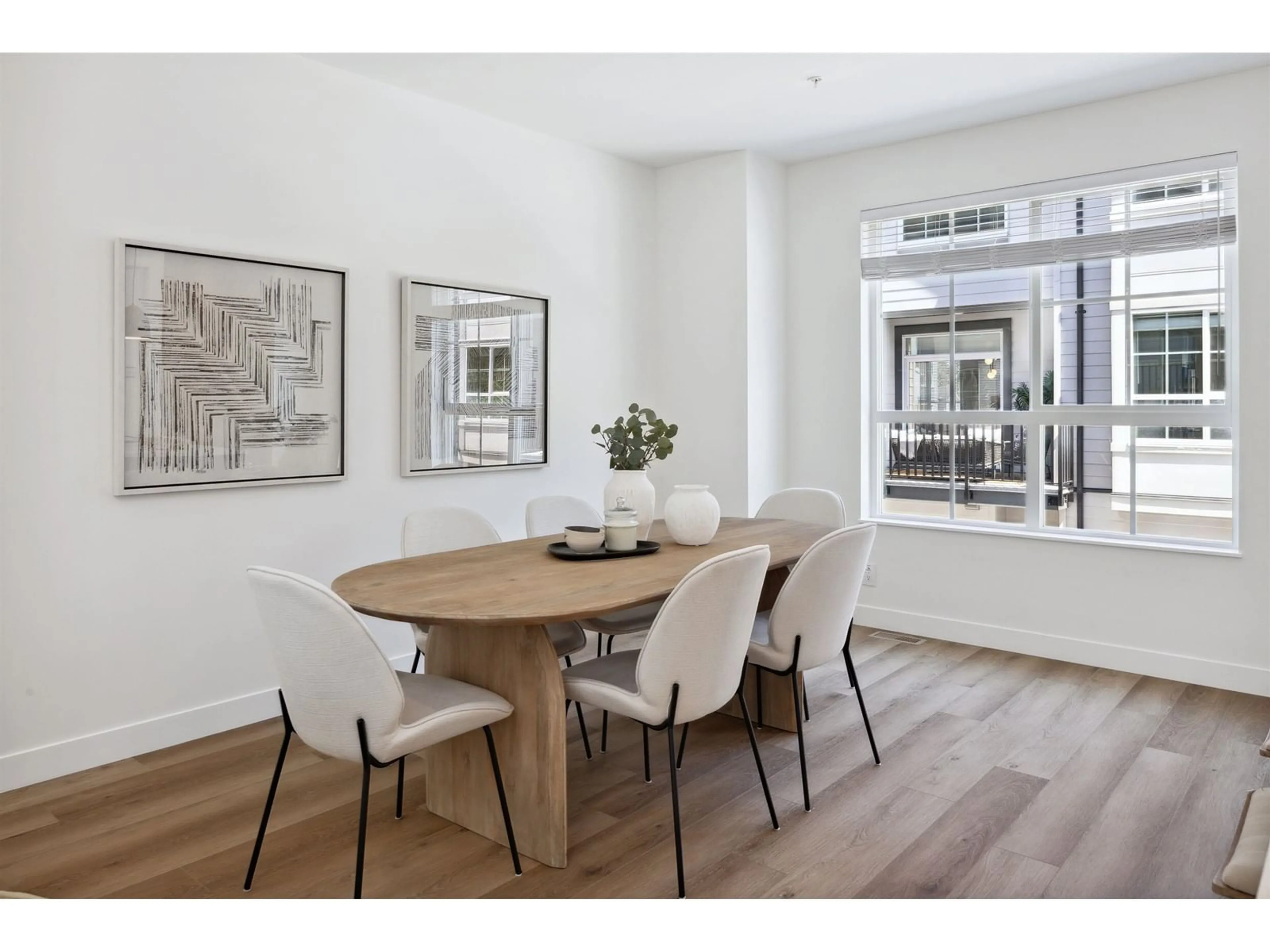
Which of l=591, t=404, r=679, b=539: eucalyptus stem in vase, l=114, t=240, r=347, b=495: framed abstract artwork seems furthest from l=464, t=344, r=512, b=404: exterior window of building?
l=591, t=404, r=679, b=539: eucalyptus stem in vase

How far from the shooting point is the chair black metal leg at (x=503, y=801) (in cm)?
227

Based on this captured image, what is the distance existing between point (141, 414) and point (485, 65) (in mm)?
1828

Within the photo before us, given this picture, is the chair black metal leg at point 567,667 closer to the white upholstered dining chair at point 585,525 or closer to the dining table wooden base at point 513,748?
the dining table wooden base at point 513,748

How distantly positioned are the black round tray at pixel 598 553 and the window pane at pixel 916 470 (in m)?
2.23

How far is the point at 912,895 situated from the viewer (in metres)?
2.16

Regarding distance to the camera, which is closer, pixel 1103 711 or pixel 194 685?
pixel 194 685

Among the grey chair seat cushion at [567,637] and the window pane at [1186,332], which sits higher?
the window pane at [1186,332]

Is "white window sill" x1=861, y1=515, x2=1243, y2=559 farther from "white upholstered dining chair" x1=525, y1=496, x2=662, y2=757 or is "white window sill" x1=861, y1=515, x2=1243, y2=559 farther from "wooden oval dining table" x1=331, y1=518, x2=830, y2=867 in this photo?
"wooden oval dining table" x1=331, y1=518, x2=830, y2=867

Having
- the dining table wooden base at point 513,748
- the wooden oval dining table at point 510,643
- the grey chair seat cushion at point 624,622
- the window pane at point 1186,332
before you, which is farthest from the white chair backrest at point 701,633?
the window pane at point 1186,332

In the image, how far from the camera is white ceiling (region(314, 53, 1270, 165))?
3.48 metres

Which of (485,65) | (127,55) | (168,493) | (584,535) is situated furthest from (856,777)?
(127,55)

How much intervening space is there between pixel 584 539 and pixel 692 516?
38cm

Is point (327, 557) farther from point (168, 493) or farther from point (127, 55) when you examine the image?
point (127, 55)
